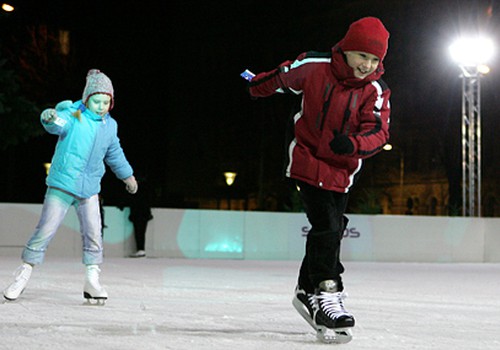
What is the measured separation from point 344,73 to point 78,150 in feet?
7.44

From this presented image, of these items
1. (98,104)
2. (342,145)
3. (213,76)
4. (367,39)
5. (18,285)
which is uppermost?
(213,76)

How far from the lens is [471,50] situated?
18500mm

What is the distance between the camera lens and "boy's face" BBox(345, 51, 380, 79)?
4.07 metres

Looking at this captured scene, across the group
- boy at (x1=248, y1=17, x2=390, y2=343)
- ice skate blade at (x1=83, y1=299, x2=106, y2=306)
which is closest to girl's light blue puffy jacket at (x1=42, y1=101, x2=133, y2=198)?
ice skate blade at (x1=83, y1=299, x2=106, y2=306)

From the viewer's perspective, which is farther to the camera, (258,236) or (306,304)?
(258,236)

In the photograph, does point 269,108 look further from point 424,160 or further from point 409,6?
point 424,160

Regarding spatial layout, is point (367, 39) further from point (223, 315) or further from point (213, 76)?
point (213, 76)

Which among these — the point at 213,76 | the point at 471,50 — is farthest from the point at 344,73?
the point at 213,76

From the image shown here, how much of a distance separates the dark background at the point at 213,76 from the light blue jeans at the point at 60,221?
11108mm

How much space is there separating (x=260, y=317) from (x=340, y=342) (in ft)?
4.02

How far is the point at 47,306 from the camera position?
18.2 ft

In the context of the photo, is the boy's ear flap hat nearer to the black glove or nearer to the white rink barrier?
the black glove

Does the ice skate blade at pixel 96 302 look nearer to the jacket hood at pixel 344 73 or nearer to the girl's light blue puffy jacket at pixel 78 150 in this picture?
the girl's light blue puffy jacket at pixel 78 150

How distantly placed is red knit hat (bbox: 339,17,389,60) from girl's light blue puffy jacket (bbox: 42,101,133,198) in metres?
2.16
